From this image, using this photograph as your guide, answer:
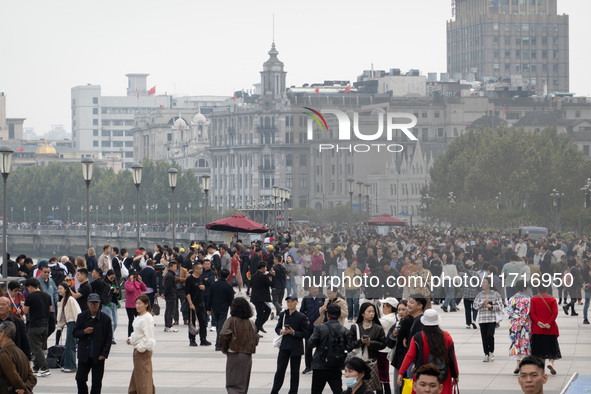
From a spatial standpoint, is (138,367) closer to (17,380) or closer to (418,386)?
(17,380)

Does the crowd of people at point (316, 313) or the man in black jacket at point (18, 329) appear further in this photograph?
the man in black jacket at point (18, 329)

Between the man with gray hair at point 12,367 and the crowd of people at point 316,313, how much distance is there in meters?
0.04

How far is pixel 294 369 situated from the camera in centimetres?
1664

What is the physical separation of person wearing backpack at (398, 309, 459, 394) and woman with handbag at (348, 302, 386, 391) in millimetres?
1462

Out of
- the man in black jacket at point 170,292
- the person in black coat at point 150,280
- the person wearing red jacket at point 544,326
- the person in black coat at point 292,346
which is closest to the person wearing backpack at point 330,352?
the person in black coat at point 292,346

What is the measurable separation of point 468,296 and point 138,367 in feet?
38.5

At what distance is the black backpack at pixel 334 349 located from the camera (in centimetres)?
1517

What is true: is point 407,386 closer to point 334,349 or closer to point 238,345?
point 334,349

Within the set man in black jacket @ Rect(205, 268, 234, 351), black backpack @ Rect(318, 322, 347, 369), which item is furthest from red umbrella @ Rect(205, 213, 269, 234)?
black backpack @ Rect(318, 322, 347, 369)

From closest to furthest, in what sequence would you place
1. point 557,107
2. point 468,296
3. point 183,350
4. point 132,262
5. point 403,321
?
point 403,321, point 183,350, point 468,296, point 132,262, point 557,107

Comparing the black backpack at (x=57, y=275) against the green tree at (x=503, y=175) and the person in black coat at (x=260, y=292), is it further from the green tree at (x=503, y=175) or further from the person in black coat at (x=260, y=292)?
the green tree at (x=503, y=175)

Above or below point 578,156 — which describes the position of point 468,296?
below

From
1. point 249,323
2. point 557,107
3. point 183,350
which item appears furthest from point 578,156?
point 249,323

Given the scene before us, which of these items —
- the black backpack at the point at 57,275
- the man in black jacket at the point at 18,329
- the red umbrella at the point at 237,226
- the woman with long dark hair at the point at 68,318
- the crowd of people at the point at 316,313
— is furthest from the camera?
the red umbrella at the point at 237,226
